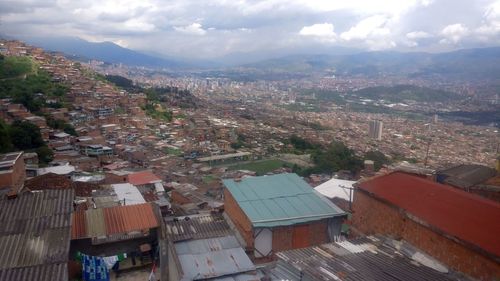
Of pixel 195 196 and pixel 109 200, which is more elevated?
pixel 109 200

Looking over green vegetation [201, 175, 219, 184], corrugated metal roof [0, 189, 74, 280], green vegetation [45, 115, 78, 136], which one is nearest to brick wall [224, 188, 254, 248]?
corrugated metal roof [0, 189, 74, 280]

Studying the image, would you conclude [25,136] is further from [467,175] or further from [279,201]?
[467,175]

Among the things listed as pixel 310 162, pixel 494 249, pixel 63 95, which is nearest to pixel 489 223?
pixel 494 249

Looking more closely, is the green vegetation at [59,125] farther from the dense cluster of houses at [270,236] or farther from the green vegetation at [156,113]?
the dense cluster of houses at [270,236]

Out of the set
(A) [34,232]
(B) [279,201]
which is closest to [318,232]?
(B) [279,201]

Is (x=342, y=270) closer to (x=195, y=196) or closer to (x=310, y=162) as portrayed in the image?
(x=195, y=196)

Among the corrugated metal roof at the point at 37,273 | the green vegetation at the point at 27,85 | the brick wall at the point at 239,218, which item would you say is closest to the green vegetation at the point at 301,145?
the green vegetation at the point at 27,85

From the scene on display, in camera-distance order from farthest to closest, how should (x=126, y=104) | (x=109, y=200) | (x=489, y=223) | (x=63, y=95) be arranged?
(x=126, y=104) → (x=63, y=95) → (x=109, y=200) → (x=489, y=223)
